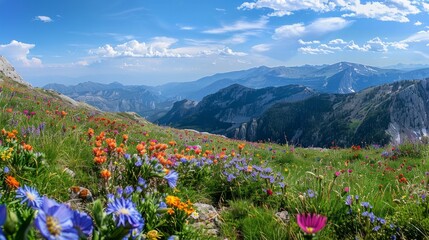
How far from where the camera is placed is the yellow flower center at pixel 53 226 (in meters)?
1.30

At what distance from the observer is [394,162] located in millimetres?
11930

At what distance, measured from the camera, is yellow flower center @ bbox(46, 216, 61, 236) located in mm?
1305

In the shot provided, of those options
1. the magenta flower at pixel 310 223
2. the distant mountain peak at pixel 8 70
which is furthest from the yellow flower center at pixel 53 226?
the distant mountain peak at pixel 8 70

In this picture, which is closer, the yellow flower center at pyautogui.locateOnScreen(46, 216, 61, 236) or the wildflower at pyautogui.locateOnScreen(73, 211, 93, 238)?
the yellow flower center at pyautogui.locateOnScreen(46, 216, 61, 236)

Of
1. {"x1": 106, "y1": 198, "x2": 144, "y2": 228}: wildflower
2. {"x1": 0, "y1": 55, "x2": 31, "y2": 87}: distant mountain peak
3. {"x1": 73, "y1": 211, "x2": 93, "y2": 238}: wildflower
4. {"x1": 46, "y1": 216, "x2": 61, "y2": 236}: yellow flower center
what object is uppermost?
{"x1": 0, "y1": 55, "x2": 31, "y2": 87}: distant mountain peak

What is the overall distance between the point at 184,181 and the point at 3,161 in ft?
8.69

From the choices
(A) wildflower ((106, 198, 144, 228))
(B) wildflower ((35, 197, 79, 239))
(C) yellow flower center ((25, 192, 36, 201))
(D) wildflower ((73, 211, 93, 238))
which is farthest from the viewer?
(C) yellow flower center ((25, 192, 36, 201))

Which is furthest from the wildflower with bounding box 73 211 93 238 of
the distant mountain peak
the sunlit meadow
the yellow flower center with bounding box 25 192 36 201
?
the distant mountain peak

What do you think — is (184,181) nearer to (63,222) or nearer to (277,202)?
(277,202)

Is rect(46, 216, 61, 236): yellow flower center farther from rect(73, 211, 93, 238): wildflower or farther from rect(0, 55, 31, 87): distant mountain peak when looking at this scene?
rect(0, 55, 31, 87): distant mountain peak

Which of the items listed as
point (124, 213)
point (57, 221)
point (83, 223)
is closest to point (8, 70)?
point (124, 213)

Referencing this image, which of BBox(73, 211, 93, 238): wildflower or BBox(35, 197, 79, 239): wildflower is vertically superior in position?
BBox(35, 197, 79, 239): wildflower

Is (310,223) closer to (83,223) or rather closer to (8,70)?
(83,223)

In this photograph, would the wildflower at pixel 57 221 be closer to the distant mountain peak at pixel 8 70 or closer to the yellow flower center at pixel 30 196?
the yellow flower center at pixel 30 196
